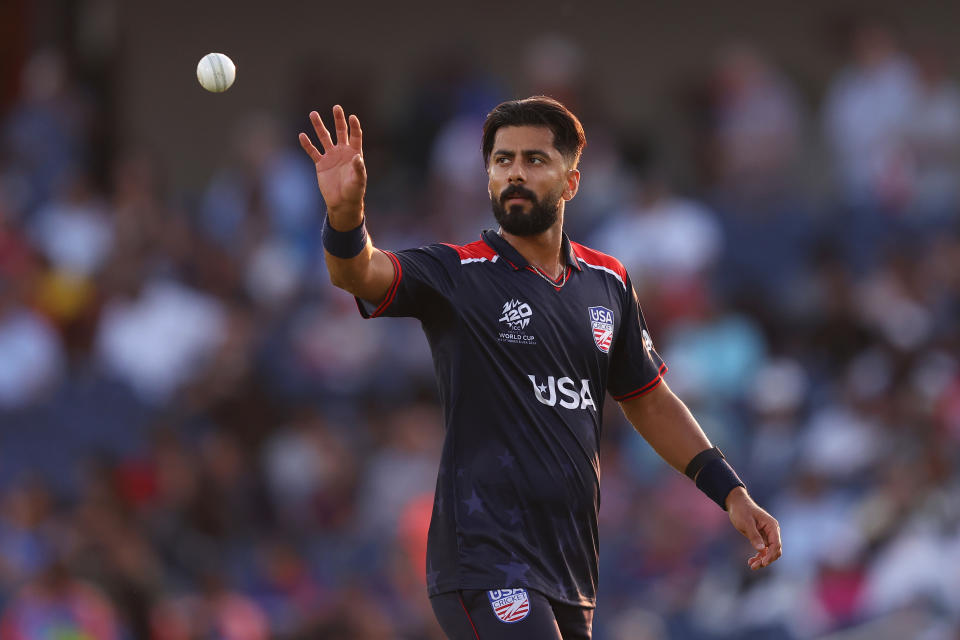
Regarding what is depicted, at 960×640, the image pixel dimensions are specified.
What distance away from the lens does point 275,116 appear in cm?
1647

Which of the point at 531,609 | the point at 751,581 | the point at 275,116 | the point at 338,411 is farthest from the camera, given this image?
the point at 275,116

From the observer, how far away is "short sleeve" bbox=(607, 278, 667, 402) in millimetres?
5633

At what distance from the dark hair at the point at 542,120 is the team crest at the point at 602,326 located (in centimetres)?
55

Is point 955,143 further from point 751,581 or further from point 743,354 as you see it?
point 751,581

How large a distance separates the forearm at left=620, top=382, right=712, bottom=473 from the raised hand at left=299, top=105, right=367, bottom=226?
5.05 feet

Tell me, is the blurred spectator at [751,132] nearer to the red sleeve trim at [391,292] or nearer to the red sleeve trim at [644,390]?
the red sleeve trim at [644,390]

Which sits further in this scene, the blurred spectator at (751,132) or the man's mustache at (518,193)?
the blurred spectator at (751,132)

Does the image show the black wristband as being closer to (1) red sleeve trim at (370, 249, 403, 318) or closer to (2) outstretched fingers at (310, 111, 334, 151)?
(1) red sleeve trim at (370, 249, 403, 318)

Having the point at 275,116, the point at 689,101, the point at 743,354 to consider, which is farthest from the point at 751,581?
the point at 275,116

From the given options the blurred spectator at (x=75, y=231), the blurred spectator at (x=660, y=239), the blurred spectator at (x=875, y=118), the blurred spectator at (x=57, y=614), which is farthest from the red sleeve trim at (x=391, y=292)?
the blurred spectator at (x=75, y=231)

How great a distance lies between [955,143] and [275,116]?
7313 mm

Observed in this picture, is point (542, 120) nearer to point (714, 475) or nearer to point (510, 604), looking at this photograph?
point (714, 475)

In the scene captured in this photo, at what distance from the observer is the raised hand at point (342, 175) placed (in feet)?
15.6

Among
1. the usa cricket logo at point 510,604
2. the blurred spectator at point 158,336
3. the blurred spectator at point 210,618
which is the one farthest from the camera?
the blurred spectator at point 158,336
